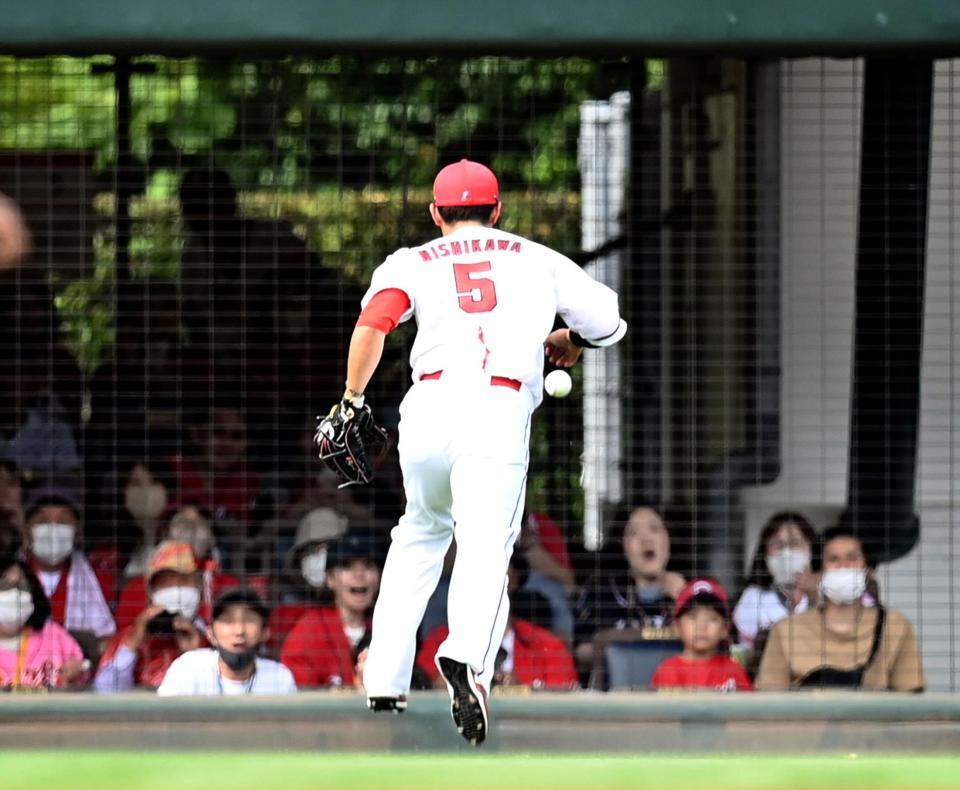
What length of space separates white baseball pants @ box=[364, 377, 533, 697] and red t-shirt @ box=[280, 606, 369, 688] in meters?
2.01

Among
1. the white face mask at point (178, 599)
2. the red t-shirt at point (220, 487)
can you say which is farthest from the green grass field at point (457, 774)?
the red t-shirt at point (220, 487)

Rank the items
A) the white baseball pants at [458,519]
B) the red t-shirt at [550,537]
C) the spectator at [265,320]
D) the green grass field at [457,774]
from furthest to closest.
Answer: the spectator at [265,320] < the red t-shirt at [550,537] < the white baseball pants at [458,519] < the green grass field at [457,774]

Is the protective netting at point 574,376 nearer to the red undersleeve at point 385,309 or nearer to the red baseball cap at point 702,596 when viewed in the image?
the red baseball cap at point 702,596

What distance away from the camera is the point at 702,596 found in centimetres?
752

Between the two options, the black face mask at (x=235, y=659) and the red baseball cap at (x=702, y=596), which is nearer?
the black face mask at (x=235, y=659)

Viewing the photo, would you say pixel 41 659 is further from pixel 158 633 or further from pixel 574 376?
pixel 574 376

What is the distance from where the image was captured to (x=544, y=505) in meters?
10.2

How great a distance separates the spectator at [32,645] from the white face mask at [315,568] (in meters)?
1.05

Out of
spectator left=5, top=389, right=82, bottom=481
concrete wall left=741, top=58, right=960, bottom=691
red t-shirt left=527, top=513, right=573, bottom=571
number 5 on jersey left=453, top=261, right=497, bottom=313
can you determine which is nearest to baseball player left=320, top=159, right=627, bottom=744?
number 5 on jersey left=453, top=261, right=497, bottom=313

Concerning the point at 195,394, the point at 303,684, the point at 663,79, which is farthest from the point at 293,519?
the point at 663,79

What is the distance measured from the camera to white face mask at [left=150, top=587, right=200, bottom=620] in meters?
7.82

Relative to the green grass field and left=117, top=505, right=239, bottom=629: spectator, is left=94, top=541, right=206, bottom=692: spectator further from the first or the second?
the green grass field

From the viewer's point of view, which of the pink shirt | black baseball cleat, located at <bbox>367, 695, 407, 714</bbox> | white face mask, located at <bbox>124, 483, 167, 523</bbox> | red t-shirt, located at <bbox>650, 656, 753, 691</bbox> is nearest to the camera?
black baseball cleat, located at <bbox>367, 695, 407, 714</bbox>

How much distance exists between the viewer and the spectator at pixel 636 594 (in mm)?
7953
